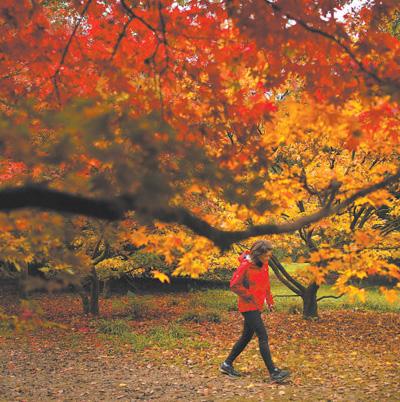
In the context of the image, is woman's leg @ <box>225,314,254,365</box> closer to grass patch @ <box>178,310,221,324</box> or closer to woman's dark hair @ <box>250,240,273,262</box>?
woman's dark hair @ <box>250,240,273,262</box>

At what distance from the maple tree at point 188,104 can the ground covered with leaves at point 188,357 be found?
53.1 inches

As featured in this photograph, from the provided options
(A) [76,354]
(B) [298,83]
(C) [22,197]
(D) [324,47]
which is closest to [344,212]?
(B) [298,83]

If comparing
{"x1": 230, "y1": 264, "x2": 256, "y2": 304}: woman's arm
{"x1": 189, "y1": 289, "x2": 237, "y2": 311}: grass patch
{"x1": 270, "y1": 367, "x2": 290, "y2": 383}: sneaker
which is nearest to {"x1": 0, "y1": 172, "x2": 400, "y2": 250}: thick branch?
{"x1": 230, "y1": 264, "x2": 256, "y2": 304}: woman's arm

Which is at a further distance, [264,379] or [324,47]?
[264,379]

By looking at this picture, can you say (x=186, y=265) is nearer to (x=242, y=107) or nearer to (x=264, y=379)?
(x=242, y=107)

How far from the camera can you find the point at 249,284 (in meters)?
6.13

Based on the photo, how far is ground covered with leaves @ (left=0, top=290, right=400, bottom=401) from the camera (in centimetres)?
629

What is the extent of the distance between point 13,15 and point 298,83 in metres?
6.33

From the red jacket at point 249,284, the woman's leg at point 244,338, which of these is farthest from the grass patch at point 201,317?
the red jacket at point 249,284

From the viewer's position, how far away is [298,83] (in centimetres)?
958

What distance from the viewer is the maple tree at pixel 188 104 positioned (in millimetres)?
2414

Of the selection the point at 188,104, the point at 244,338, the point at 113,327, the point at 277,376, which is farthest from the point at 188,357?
the point at 188,104

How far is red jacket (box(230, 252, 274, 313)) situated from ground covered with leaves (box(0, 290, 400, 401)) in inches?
41.3

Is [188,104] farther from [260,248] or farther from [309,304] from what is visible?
[309,304]
